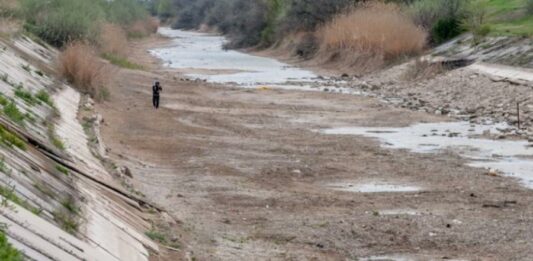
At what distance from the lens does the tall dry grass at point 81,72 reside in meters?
33.1

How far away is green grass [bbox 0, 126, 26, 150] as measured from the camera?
12.8 meters

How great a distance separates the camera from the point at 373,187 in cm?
1872

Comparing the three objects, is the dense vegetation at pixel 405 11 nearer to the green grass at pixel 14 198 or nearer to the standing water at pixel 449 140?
the standing water at pixel 449 140

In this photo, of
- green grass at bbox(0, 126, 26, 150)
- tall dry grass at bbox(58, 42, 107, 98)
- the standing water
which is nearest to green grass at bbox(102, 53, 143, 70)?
the standing water

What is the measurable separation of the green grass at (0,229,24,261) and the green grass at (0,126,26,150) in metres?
4.89

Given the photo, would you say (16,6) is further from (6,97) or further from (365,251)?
(365,251)

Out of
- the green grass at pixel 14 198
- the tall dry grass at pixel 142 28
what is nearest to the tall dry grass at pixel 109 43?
the green grass at pixel 14 198

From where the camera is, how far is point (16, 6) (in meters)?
45.5

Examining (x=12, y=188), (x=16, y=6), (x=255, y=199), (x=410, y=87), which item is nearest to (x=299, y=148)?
(x=255, y=199)

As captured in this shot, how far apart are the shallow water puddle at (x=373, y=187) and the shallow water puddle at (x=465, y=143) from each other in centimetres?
202

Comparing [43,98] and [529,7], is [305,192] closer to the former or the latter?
[43,98]

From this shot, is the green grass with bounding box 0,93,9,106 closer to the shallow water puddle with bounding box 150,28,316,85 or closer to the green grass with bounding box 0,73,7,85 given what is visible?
the green grass with bounding box 0,73,7,85

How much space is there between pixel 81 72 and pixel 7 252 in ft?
85.0

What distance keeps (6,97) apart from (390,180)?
6787 mm
